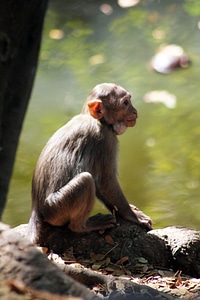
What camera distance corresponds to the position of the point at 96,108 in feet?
19.1

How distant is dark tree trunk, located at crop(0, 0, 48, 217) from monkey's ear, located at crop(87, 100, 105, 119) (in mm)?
1231

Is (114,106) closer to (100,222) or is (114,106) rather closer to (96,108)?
(96,108)

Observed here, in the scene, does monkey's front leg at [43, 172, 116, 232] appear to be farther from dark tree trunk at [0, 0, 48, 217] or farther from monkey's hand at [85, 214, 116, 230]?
dark tree trunk at [0, 0, 48, 217]

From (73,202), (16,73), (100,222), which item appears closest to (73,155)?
(73,202)

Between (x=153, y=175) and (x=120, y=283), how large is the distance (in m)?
3.77

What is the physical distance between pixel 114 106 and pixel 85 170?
2.09ft

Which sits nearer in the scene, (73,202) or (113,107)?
(73,202)

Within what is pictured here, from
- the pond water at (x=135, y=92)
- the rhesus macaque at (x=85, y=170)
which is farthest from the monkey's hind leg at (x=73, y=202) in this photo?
the pond water at (x=135, y=92)

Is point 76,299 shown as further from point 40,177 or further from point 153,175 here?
point 153,175

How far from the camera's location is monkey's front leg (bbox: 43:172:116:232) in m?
5.43

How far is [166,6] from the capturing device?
12.6 meters

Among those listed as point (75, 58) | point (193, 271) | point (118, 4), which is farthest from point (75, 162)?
point (118, 4)

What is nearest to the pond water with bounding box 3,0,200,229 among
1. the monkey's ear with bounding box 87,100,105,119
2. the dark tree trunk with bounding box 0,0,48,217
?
the monkey's ear with bounding box 87,100,105,119

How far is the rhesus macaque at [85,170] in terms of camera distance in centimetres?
546
